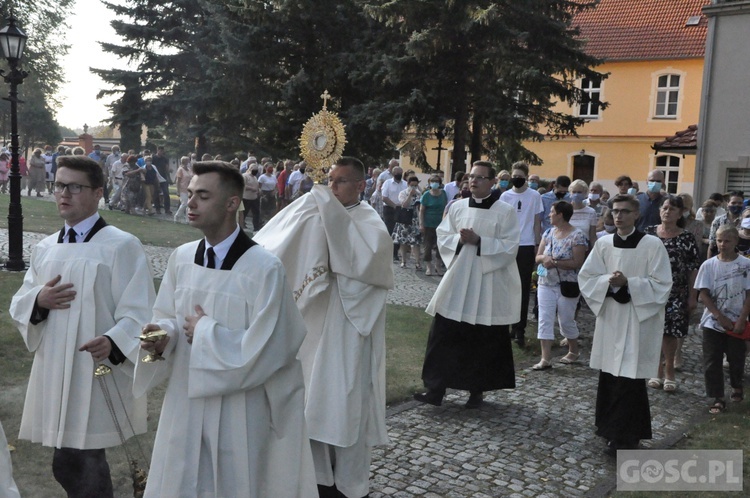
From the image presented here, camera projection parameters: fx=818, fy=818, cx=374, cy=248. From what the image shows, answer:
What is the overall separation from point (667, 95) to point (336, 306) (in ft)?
113

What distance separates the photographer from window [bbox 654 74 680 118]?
36.2m

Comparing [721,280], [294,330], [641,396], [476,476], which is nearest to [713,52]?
[721,280]

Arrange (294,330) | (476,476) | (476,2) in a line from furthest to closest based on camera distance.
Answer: (476,2), (476,476), (294,330)

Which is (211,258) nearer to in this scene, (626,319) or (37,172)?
(626,319)

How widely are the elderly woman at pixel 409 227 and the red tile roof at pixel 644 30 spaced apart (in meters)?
21.5

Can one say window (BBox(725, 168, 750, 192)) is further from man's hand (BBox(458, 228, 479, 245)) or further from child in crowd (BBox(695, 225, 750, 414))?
man's hand (BBox(458, 228, 479, 245))

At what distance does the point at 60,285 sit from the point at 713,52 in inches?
726

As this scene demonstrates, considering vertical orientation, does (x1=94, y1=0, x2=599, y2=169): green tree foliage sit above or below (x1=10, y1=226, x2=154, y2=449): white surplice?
above

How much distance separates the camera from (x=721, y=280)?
323 inches

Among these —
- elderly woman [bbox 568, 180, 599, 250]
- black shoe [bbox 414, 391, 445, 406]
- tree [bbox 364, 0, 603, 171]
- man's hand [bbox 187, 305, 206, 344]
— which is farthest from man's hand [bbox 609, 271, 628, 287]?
tree [bbox 364, 0, 603, 171]

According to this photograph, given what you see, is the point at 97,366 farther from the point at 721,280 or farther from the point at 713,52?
the point at 713,52

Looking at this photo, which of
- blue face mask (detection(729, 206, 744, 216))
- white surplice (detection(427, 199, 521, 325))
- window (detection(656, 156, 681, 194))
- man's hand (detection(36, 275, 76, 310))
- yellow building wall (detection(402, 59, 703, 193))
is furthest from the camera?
window (detection(656, 156, 681, 194))

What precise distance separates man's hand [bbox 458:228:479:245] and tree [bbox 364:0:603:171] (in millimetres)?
13626

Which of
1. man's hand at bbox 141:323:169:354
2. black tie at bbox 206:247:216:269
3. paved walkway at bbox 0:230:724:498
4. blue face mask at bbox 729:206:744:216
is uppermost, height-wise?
blue face mask at bbox 729:206:744:216
